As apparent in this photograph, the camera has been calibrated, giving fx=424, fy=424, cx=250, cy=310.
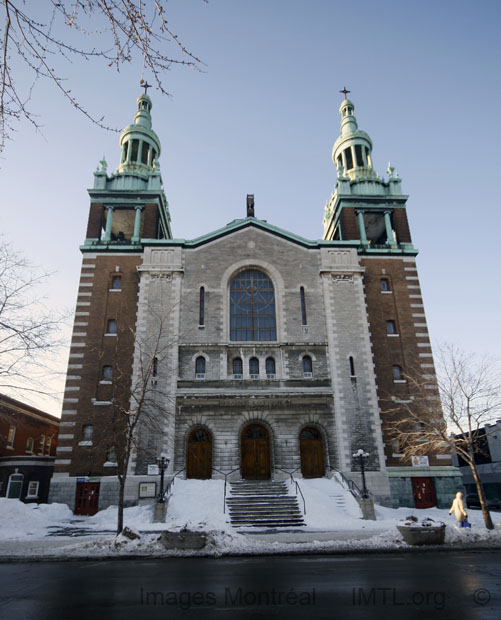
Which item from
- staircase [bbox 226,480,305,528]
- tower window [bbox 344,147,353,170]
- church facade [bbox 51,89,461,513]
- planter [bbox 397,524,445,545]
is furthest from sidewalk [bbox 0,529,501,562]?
tower window [bbox 344,147,353,170]

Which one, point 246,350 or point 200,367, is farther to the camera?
point 246,350

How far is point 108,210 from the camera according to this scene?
34.2 meters

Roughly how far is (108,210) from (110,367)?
526 inches

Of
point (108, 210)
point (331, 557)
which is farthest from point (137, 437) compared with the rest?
point (108, 210)

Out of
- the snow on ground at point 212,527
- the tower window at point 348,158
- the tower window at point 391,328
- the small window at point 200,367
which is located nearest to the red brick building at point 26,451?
the snow on ground at point 212,527

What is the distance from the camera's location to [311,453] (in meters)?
26.8

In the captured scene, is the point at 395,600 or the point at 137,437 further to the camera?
the point at 137,437

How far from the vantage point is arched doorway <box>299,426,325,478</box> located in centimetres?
2644

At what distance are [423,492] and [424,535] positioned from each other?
1358cm

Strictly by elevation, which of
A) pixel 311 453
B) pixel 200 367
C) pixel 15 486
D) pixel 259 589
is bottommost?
pixel 259 589

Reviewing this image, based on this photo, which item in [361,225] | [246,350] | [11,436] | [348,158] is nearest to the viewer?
[246,350]

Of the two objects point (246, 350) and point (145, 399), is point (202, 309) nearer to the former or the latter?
point (246, 350)

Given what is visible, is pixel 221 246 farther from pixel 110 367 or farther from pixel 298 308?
pixel 110 367

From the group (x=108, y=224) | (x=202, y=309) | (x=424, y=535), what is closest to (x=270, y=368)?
(x=202, y=309)
